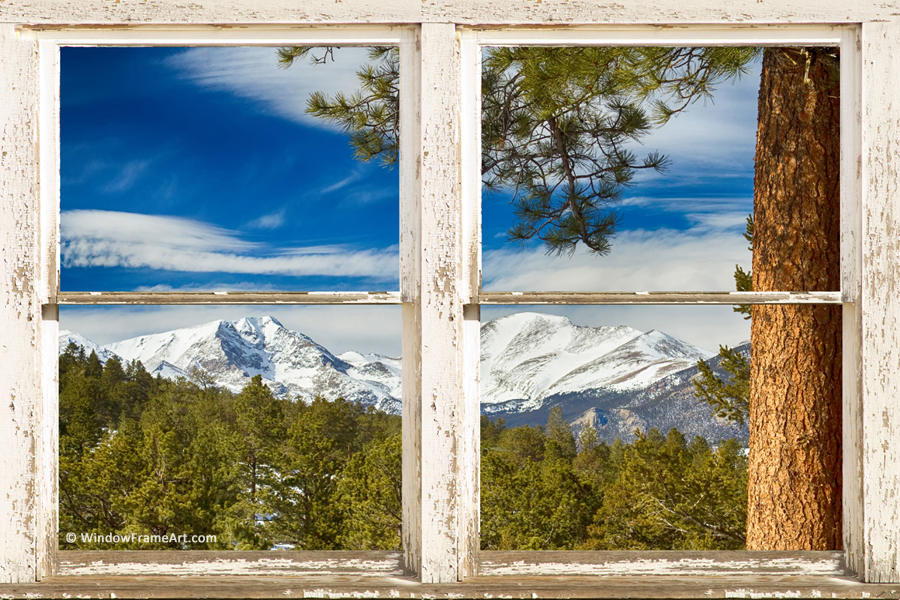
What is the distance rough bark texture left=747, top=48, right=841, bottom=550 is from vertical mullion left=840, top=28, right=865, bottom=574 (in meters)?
0.60

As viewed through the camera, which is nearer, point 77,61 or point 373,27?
point 373,27

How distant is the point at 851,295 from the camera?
4.03 feet

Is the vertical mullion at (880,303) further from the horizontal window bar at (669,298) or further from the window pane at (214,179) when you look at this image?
the window pane at (214,179)

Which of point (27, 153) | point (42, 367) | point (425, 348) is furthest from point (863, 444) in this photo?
point (27, 153)

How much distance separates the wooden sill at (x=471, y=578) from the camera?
1.19 m

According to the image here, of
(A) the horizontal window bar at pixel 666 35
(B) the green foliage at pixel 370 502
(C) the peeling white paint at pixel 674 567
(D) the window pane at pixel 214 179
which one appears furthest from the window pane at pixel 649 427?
(A) the horizontal window bar at pixel 666 35

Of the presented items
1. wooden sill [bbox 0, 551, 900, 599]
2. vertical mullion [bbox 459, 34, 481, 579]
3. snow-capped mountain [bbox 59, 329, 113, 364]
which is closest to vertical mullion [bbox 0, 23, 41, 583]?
wooden sill [bbox 0, 551, 900, 599]

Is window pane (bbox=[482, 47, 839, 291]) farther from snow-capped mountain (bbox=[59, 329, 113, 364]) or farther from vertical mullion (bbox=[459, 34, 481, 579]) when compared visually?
snow-capped mountain (bbox=[59, 329, 113, 364])

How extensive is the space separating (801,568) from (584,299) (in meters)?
0.68

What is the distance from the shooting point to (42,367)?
121 centimetres

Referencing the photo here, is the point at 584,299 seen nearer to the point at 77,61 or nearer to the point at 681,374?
the point at 681,374

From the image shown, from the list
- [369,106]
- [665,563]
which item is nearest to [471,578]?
[665,563]

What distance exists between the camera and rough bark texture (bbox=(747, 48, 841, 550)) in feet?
5.94

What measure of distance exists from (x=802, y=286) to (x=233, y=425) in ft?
5.62
